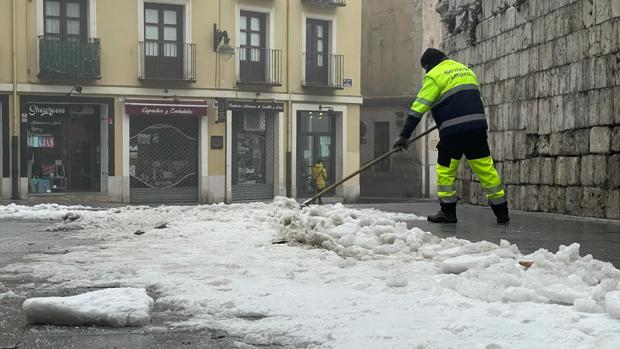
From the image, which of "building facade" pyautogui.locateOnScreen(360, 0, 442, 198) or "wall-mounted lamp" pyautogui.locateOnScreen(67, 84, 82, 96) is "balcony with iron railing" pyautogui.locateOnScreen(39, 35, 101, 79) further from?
"building facade" pyautogui.locateOnScreen(360, 0, 442, 198)

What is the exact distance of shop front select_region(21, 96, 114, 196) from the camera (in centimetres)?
2258

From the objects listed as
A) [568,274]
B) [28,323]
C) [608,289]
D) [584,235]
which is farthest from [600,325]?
[584,235]

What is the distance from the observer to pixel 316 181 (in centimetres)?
2675

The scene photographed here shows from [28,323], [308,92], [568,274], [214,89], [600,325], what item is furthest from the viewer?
[308,92]

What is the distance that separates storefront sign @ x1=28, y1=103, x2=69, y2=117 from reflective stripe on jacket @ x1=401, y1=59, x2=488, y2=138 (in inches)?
727

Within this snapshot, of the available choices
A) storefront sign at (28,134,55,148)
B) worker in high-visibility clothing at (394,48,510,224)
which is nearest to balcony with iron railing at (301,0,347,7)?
storefront sign at (28,134,55,148)

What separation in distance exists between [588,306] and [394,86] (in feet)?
95.5

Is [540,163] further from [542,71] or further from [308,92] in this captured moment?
[308,92]

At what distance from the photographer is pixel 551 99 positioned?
27.1 ft

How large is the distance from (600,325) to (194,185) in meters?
22.9

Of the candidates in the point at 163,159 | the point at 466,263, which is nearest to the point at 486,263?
the point at 466,263

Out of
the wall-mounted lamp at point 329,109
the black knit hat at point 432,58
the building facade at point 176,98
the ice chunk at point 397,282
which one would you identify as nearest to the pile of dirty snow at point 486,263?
the ice chunk at point 397,282

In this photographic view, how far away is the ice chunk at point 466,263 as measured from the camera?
13.0 feet

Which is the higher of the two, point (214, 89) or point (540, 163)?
point (214, 89)
